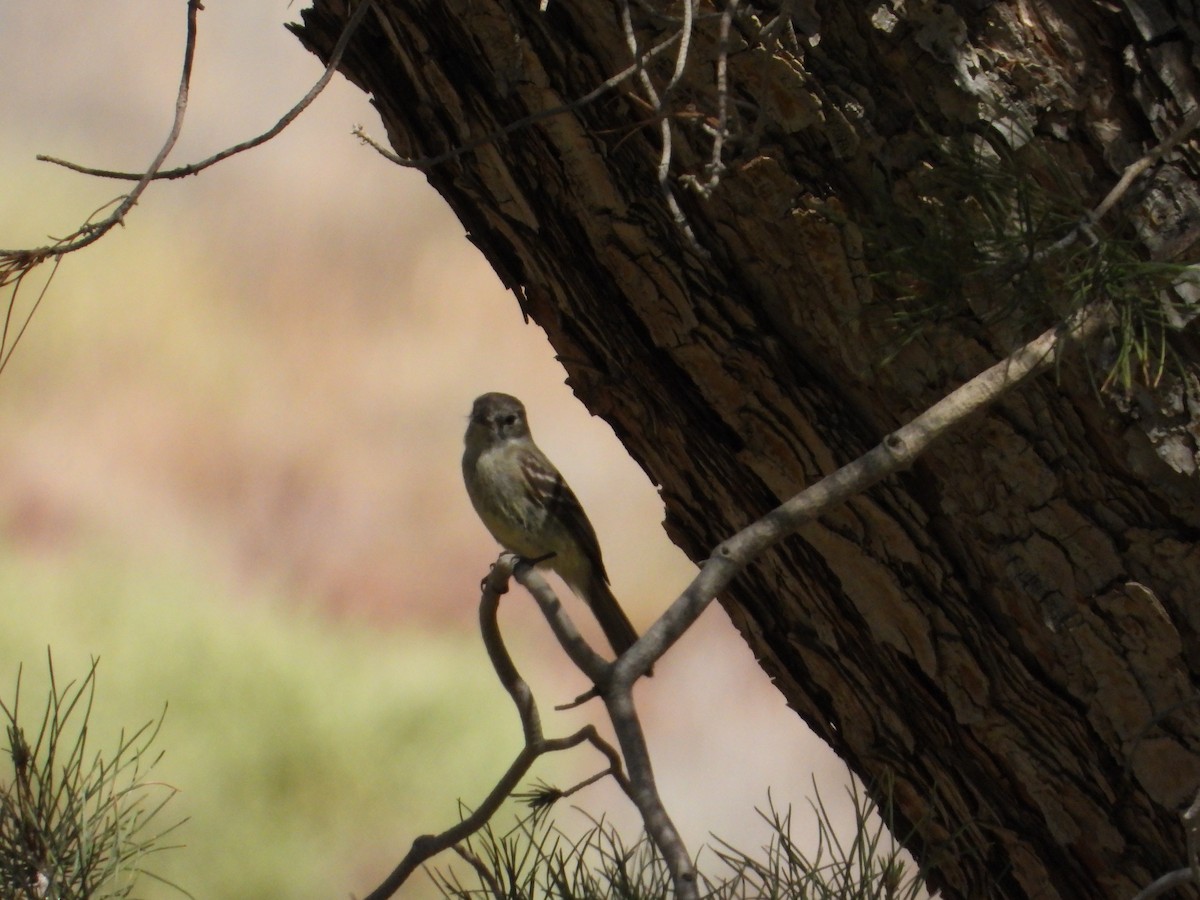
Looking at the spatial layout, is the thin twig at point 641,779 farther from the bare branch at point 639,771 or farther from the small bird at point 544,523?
the small bird at point 544,523

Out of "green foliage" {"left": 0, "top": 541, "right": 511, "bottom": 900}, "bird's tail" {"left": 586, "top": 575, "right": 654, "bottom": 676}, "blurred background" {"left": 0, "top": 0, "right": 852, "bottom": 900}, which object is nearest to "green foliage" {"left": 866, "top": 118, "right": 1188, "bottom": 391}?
"bird's tail" {"left": 586, "top": 575, "right": 654, "bottom": 676}

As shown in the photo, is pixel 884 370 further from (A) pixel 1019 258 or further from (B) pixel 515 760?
(B) pixel 515 760

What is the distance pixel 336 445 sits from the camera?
5023 mm

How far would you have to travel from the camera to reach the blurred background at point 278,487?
482cm

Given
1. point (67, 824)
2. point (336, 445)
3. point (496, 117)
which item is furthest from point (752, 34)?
point (336, 445)

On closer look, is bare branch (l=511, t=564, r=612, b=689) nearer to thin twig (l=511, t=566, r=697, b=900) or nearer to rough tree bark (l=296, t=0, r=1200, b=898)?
thin twig (l=511, t=566, r=697, b=900)

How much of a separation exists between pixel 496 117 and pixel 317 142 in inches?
139

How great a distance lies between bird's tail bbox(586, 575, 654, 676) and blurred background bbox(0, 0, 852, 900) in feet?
4.10

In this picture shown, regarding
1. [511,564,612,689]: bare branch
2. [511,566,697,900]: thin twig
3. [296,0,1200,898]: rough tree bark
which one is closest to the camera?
[511,566,697,900]: thin twig

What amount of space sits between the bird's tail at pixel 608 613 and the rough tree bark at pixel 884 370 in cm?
134

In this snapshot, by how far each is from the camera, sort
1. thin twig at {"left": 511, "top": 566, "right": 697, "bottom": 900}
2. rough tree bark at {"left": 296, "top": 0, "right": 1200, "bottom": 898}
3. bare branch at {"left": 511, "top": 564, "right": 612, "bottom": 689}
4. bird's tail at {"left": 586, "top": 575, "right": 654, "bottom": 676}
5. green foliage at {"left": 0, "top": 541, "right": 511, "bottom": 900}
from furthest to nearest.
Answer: green foliage at {"left": 0, "top": 541, "right": 511, "bottom": 900}, bird's tail at {"left": 586, "top": 575, "right": 654, "bottom": 676}, rough tree bark at {"left": 296, "top": 0, "right": 1200, "bottom": 898}, bare branch at {"left": 511, "top": 564, "right": 612, "bottom": 689}, thin twig at {"left": 511, "top": 566, "right": 697, "bottom": 900}

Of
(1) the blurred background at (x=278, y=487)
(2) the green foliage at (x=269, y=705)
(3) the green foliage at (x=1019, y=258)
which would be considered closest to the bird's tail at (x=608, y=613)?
(1) the blurred background at (x=278, y=487)

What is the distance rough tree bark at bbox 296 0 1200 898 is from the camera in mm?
1788

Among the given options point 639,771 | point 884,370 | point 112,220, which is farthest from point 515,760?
point 112,220
